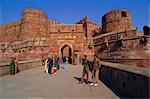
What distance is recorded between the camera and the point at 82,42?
22719 mm

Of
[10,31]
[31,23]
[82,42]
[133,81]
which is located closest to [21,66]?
[133,81]

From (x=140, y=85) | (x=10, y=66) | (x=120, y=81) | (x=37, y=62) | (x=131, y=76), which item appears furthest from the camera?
(x=37, y=62)

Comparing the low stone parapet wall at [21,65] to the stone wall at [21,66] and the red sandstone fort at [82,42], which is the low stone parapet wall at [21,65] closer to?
the stone wall at [21,66]

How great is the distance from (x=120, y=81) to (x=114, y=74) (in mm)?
809

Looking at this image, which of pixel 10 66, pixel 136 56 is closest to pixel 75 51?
pixel 136 56

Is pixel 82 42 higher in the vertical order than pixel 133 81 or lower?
higher

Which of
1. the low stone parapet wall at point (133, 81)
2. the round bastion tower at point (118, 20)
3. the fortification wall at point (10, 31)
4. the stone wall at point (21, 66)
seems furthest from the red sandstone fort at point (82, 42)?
the low stone parapet wall at point (133, 81)

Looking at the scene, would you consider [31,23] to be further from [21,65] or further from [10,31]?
[21,65]

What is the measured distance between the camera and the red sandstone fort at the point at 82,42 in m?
16.7

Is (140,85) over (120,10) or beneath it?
beneath

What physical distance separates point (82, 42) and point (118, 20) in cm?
829

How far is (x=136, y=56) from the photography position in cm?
1599

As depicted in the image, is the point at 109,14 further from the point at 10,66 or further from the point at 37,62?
the point at 10,66

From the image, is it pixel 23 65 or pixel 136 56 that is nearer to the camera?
pixel 23 65
